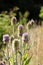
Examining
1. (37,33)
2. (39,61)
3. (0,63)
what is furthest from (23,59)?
(37,33)

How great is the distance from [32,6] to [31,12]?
30cm

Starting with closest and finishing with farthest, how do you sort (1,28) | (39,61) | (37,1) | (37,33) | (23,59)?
(23,59) < (39,61) < (1,28) < (37,33) < (37,1)

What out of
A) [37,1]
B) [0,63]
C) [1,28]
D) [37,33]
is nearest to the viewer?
[0,63]

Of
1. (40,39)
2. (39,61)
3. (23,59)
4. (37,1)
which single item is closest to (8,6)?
(37,1)

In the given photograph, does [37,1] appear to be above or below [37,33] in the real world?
above

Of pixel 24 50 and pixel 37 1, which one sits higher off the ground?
pixel 37 1

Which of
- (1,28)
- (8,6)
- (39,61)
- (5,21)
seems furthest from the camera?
(8,6)

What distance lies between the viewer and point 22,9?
12.1 metres

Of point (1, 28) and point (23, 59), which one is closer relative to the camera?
point (23, 59)

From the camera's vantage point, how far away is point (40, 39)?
5.77m

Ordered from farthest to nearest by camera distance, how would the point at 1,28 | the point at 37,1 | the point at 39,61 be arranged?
the point at 37,1 → the point at 1,28 → the point at 39,61

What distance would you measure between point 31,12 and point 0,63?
31.1 feet

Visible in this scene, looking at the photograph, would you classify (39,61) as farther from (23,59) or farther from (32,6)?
(32,6)

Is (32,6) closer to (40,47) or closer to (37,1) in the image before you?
(37,1)
